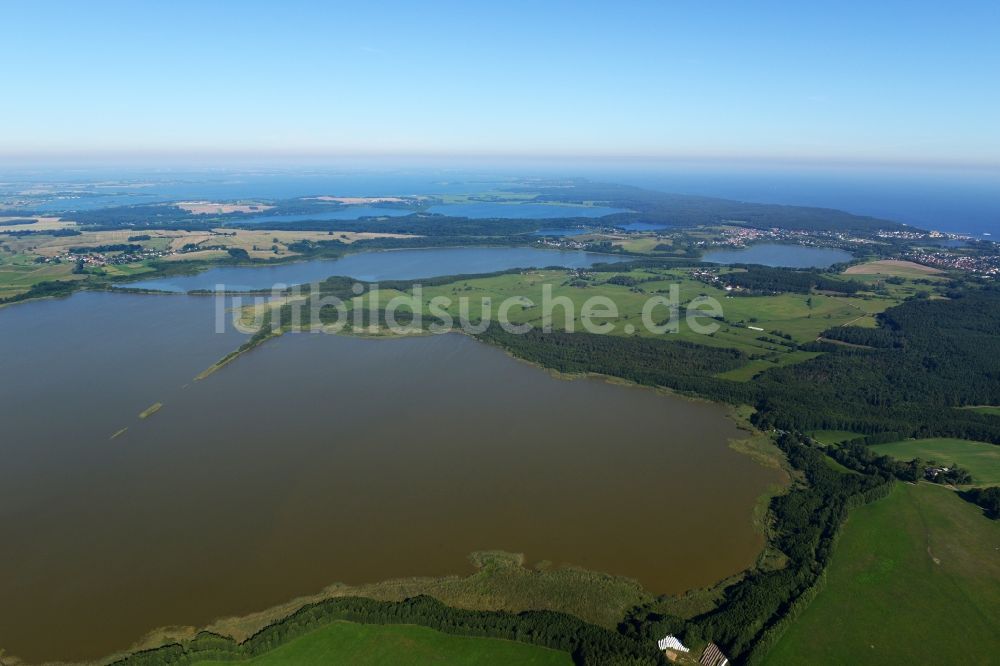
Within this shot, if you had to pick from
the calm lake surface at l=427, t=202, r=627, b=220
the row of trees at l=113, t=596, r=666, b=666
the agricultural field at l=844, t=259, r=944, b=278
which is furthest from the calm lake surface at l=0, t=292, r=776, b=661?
the calm lake surface at l=427, t=202, r=627, b=220

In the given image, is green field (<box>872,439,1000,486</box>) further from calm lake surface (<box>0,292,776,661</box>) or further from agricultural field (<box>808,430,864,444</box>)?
calm lake surface (<box>0,292,776,661</box>)

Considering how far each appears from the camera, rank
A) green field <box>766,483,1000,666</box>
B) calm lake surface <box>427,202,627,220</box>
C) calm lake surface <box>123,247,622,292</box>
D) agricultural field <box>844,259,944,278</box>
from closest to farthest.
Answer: green field <box>766,483,1000,666</box>, calm lake surface <box>123,247,622,292</box>, agricultural field <box>844,259,944,278</box>, calm lake surface <box>427,202,627,220</box>

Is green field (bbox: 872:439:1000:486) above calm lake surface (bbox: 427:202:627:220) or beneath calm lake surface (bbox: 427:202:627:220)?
beneath

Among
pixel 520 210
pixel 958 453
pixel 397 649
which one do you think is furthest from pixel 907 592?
pixel 520 210

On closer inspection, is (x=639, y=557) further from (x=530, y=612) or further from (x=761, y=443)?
(x=761, y=443)

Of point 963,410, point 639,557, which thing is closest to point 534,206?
point 963,410

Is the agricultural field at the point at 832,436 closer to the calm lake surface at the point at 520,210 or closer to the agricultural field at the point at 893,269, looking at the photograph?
the agricultural field at the point at 893,269
